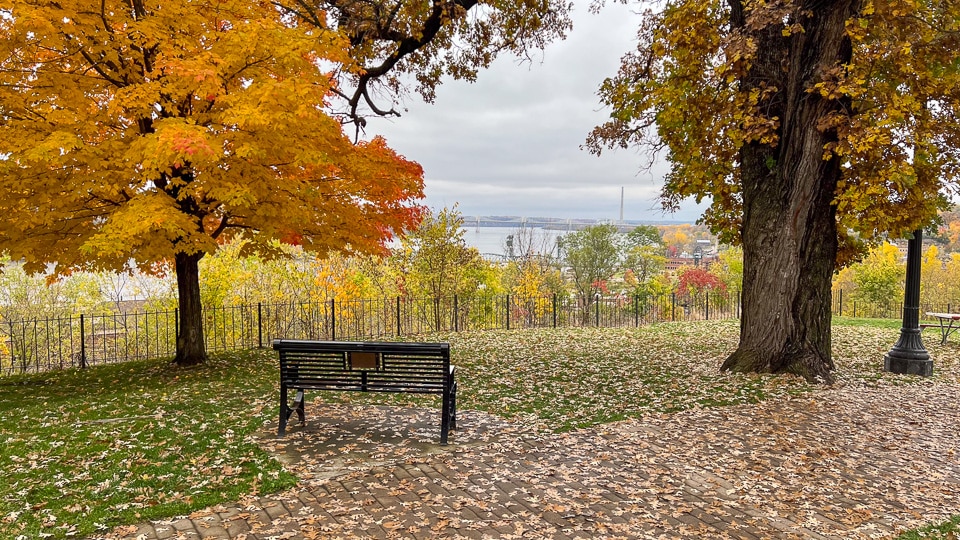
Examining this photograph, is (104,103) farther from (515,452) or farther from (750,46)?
(750,46)

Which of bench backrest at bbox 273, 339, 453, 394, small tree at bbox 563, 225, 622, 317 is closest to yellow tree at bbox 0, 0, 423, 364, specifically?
bench backrest at bbox 273, 339, 453, 394

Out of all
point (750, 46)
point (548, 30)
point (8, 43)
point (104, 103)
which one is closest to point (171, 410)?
point (104, 103)

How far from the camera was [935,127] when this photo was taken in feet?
23.3

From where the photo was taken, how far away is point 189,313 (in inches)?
364

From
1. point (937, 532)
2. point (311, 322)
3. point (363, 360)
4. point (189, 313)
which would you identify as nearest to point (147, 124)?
point (189, 313)

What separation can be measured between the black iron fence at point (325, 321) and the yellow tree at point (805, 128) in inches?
316

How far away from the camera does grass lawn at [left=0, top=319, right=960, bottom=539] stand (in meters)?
4.00

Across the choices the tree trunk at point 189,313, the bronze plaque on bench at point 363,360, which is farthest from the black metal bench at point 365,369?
the tree trunk at point 189,313

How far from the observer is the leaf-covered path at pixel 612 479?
361 centimetres

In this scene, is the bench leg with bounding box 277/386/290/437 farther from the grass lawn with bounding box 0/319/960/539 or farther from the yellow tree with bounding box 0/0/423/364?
the yellow tree with bounding box 0/0/423/364

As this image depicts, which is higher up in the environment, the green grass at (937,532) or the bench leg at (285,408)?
the bench leg at (285,408)

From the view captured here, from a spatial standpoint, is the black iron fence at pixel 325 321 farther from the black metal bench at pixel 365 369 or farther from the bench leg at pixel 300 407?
the black metal bench at pixel 365 369

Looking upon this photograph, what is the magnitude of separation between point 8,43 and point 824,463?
9599 mm

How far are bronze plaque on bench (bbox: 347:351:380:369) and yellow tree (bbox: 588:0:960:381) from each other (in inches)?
216
